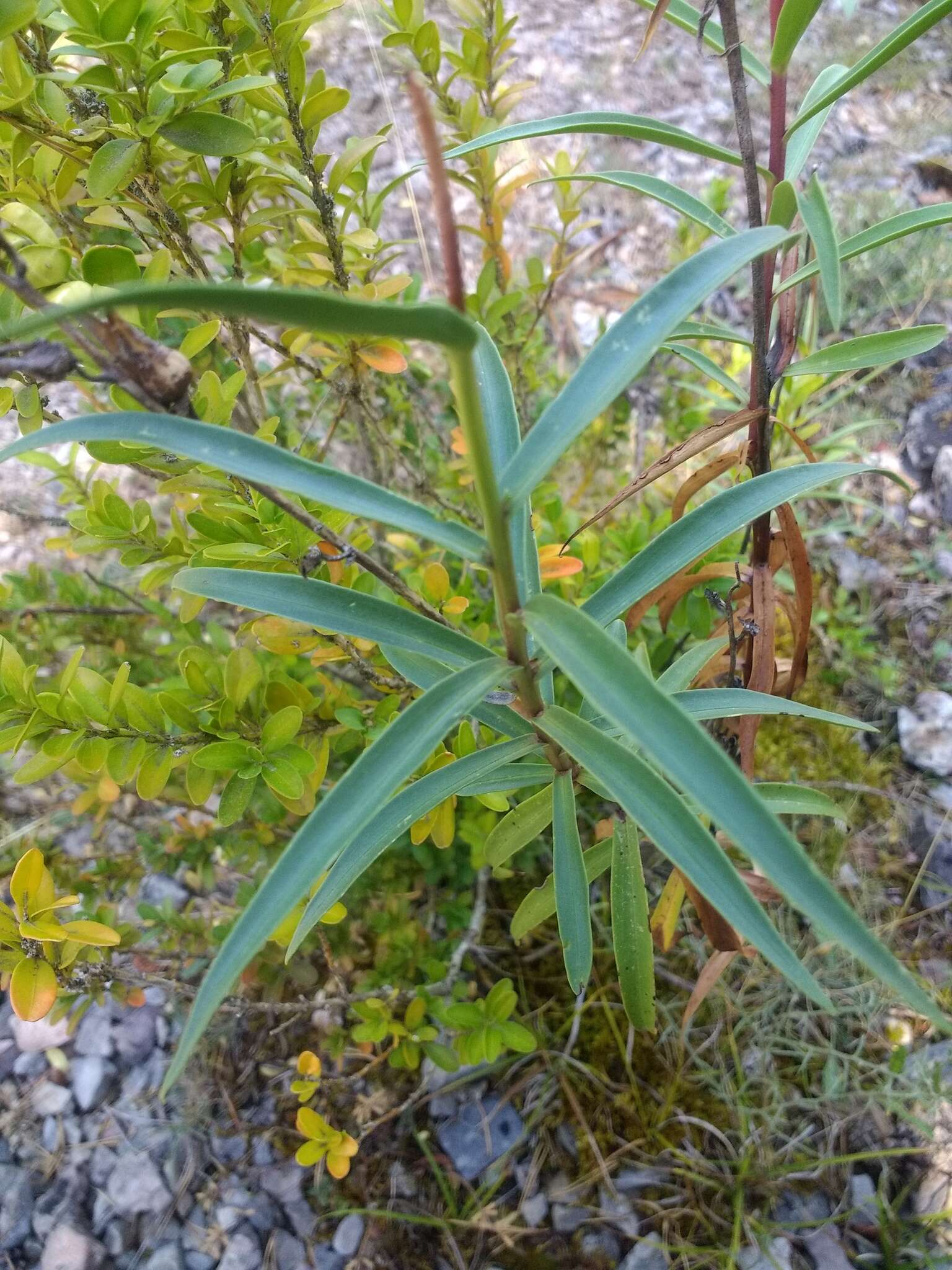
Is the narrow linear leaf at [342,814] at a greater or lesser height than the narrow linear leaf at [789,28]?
lesser

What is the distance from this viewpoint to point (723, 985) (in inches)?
46.6

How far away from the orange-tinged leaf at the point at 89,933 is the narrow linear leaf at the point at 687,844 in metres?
0.51

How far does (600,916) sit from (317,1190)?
596 mm

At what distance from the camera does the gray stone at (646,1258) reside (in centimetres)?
103

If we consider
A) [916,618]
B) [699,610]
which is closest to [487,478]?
[699,610]

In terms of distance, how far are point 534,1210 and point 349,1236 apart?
0.90 feet

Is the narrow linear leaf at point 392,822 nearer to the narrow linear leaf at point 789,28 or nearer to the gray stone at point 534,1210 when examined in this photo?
the narrow linear leaf at point 789,28

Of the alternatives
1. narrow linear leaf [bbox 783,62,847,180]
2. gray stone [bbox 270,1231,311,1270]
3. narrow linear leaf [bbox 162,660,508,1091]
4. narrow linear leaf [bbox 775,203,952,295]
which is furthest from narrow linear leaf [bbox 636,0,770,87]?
gray stone [bbox 270,1231,311,1270]

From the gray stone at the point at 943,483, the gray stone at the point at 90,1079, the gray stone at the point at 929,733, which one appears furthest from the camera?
the gray stone at the point at 943,483

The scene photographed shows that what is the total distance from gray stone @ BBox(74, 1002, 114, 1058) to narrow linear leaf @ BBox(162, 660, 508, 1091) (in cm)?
104

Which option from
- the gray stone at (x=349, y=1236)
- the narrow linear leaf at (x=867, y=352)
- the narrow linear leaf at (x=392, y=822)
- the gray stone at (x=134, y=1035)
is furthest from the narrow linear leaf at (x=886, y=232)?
the gray stone at (x=134, y=1035)

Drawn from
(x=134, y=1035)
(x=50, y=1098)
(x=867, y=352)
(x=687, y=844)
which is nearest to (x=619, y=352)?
(x=687, y=844)

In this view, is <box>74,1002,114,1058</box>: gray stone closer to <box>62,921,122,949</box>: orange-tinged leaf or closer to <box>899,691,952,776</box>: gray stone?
<box>62,921,122,949</box>: orange-tinged leaf

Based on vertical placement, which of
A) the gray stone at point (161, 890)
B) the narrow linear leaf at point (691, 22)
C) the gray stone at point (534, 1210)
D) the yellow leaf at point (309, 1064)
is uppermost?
the narrow linear leaf at point (691, 22)
